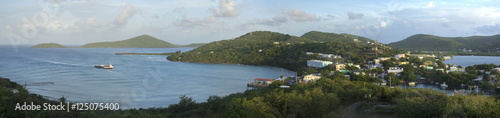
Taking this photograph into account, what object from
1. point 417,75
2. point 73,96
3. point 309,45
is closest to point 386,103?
point 73,96

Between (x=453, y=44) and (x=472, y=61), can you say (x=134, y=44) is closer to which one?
(x=453, y=44)

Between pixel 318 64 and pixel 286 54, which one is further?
pixel 286 54

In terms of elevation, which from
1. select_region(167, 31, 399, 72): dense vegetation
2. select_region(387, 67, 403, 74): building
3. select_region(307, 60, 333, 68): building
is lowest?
select_region(387, 67, 403, 74): building

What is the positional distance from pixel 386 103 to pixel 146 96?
7.72 meters

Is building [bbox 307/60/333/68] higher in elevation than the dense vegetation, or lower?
lower

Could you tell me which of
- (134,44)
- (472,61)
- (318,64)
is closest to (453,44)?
(472,61)

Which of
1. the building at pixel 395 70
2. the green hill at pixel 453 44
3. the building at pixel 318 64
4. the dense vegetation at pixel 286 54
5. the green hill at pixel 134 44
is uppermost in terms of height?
the green hill at pixel 134 44

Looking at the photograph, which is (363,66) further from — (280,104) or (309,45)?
(280,104)

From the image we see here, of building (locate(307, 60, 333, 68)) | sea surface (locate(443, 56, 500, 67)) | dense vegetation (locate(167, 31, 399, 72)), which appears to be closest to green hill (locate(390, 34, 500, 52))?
sea surface (locate(443, 56, 500, 67))

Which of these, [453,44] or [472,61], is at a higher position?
[453,44]

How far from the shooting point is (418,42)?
5719cm

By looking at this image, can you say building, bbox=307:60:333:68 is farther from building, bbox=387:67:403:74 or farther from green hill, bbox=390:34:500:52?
green hill, bbox=390:34:500:52

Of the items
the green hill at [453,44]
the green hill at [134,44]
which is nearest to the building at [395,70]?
the green hill at [453,44]

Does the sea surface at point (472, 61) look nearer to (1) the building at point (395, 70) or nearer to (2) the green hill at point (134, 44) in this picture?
(1) the building at point (395, 70)
